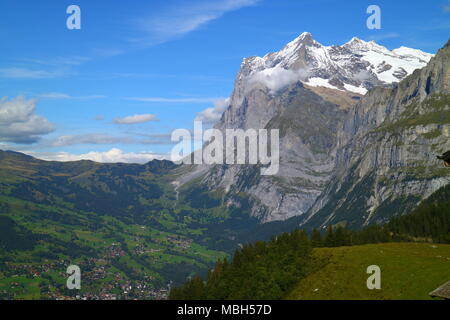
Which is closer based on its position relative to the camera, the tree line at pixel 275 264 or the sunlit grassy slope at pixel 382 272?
the sunlit grassy slope at pixel 382 272

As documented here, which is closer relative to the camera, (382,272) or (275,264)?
(382,272)

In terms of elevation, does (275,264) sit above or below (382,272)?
below

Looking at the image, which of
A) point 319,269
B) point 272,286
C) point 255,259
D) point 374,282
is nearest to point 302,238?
point 255,259

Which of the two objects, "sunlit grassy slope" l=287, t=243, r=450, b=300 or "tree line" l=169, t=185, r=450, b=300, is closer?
"sunlit grassy slope" l=287, t=243, r=450, b=300
